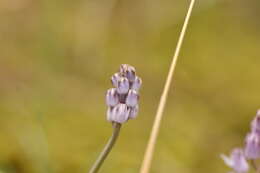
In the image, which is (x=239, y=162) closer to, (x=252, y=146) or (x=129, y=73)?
(x=252, y=146)

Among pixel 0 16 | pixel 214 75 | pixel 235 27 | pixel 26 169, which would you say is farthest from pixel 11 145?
pixel 235 27

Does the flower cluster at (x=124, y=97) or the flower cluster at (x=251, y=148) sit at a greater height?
the flower cluster at (x=124, y=97)

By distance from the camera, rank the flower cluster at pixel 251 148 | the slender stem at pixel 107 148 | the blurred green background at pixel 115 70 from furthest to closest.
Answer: the blurred green background at pixel 115 70 < the flower cluster at pixel 251 148 < the slender stem at pixel 107 148

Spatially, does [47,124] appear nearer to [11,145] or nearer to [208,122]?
[11,145]

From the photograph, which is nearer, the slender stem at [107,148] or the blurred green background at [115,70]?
the slender stem at [107,148]

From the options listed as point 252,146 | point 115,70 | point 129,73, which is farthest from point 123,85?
point 115,70

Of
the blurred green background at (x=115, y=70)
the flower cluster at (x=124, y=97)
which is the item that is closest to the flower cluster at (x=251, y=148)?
the flower cluster at (x=124, y=97)

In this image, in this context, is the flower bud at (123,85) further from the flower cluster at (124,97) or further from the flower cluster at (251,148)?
the flower cluster at (251,148)

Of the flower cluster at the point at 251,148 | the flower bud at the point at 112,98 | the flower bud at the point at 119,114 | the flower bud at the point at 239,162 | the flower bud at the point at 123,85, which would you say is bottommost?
the flower bud at the point at 239,162
